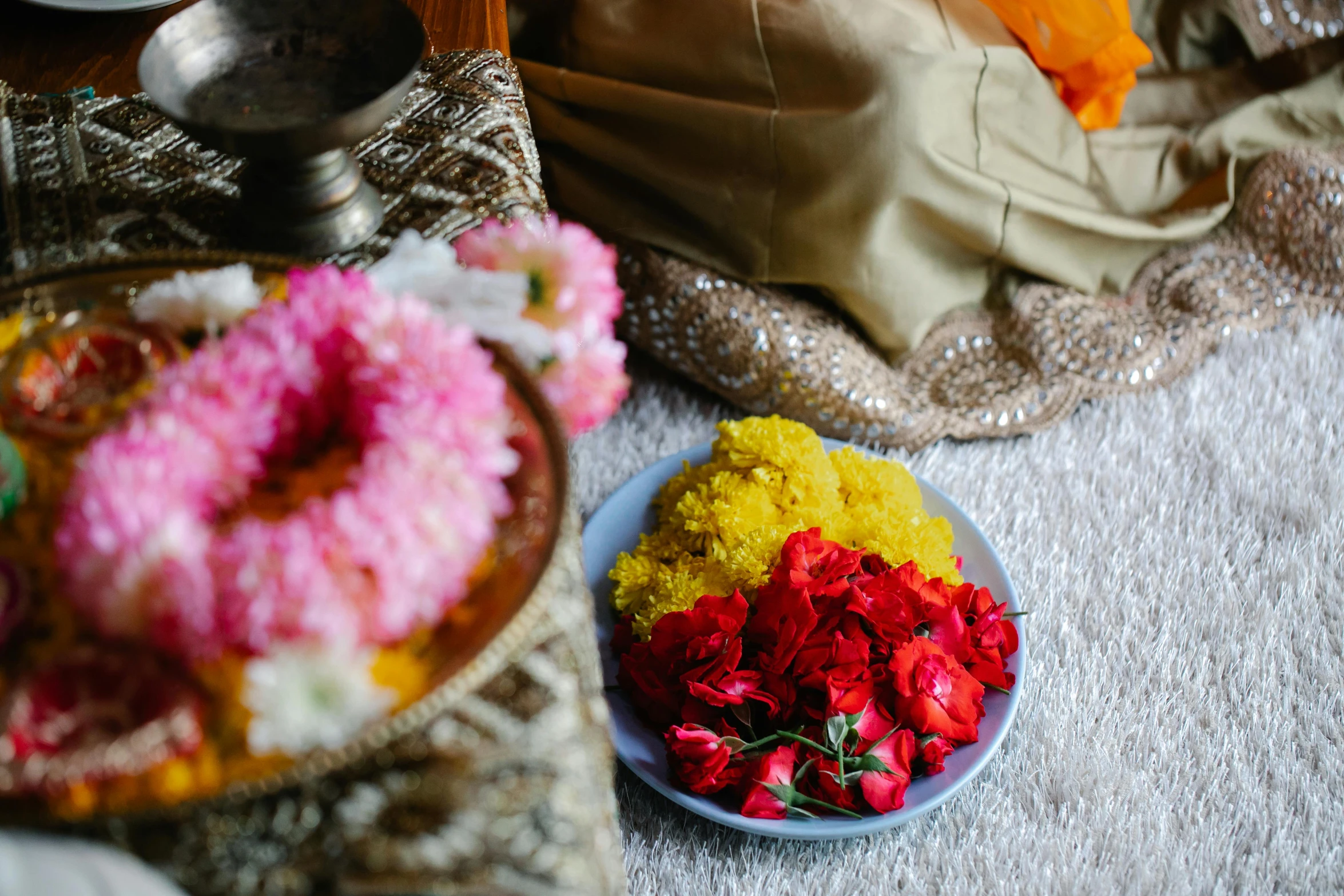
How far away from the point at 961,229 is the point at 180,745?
103 centimetres

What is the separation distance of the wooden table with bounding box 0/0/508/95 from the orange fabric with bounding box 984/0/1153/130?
64cm

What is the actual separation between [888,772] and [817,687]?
3.4 inches

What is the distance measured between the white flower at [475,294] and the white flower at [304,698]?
0.61ft

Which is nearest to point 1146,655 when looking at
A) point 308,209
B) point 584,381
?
point 584,381

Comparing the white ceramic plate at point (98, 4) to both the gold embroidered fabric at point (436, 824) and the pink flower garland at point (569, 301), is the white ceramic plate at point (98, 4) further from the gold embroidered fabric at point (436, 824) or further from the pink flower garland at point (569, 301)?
the gold embroidered fabric at point (436, 824)

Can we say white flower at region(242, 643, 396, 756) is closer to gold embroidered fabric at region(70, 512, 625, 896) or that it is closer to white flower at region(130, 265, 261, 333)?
gold embroidered fabric at region(70, 512, 625, 896)

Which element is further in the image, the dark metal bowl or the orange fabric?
the orange fabric

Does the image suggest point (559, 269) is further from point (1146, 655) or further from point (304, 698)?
point (1146, 655)

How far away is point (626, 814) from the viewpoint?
91cm

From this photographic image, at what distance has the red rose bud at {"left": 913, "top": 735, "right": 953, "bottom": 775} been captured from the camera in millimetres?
815

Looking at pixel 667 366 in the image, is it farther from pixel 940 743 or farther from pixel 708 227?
pixel 940 743

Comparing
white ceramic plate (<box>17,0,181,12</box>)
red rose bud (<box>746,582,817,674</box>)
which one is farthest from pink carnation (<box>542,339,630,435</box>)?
white ceramic plate (<box>17,0,181,12</box>)

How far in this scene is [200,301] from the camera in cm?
51

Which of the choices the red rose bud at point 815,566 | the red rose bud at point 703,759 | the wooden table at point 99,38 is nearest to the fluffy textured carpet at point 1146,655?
Answer: the red rose bud at point 703,759
